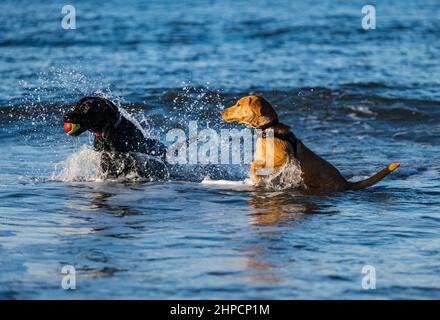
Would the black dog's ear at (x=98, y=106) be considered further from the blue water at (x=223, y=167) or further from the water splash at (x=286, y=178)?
the water splash at (x=286, y=178)

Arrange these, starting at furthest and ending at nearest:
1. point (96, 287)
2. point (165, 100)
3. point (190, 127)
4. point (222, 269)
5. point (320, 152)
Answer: point (165, 100)
point (190, 127)
point (320, 152)
point (222, 269)
point (96, 287)

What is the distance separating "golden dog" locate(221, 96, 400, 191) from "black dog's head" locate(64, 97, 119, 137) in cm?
135

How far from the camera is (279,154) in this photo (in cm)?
832

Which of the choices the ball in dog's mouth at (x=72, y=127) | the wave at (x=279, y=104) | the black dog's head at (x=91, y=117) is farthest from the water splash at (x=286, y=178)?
the wave at (x=279, y=104)

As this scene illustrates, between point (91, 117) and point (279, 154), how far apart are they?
195cm

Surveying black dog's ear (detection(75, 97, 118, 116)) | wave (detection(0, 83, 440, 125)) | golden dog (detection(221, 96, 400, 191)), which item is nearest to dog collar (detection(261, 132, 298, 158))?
golden dog (detection(221, 96, 400, 191))

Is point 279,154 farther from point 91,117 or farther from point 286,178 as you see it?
point 91,117

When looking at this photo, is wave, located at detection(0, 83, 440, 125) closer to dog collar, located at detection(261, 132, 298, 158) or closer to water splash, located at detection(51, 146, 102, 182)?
water splash, located at detection(51, 146, 102, 182)

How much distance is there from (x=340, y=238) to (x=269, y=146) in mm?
1845
